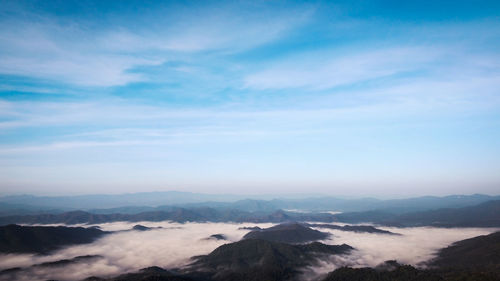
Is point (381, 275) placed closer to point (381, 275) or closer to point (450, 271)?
point (381, 275)

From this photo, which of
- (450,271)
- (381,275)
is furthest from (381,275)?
(450,271)

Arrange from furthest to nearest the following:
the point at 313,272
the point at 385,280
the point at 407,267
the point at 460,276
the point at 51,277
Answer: the point at 313,272
the point at 51,277
the point at 407,267
the point at 385,280
the point at 460,276

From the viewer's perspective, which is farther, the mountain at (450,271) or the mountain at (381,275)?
the mountain at (381,275)

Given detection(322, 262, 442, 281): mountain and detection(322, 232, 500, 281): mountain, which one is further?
detection(322, 262, 442, 281): mountain

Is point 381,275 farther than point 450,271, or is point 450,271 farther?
point 450,271

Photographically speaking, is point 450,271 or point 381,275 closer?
point 381,275

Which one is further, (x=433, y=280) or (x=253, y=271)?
(x=253, y=271)

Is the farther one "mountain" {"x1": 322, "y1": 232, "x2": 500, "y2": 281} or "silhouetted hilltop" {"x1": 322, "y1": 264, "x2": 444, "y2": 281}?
"silhouetted hilltop" {"x1": 322, "y1": 264, "x2": 444, "y2": 281}

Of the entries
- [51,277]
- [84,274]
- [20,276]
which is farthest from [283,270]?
[20,276]

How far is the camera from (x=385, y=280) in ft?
482

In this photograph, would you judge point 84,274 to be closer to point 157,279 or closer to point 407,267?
point 157,279

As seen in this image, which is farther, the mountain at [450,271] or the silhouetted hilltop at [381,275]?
the silhouetted hilltop at [381,275]

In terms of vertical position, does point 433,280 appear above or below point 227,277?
above

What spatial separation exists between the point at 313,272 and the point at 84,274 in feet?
411
